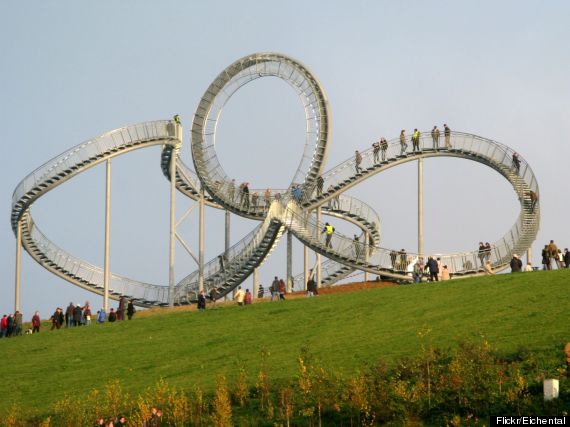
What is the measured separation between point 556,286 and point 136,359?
13.8 metres

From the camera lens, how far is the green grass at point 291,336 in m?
37.8

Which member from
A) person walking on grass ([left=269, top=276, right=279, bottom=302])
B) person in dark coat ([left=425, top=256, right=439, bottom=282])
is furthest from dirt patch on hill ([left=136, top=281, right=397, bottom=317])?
person in dark coat ([left=425, top=256, right=439, bottom=282])

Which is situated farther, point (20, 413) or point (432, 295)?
point (432, 295)

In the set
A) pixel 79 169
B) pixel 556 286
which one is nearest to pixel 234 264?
pixel 79 169

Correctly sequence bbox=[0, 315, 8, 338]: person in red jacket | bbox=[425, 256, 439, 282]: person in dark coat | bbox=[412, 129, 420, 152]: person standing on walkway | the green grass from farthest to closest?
bbox=[412, 129, 420, 152]: person standing on walkway → bbox=[0, 315, 8, 338]: person in red jacket → bbox=[425, 256, 439, 282]: person in dark coat → the green grass

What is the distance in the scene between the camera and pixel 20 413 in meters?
35.5

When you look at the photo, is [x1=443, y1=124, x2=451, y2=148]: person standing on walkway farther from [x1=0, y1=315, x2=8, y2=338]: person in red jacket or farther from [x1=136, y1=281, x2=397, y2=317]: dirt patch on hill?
[x1=0, y1=315, x2=8, y2=338]: person in red jacket

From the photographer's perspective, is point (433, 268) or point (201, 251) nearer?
point (433, 268)

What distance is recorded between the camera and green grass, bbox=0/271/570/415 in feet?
124

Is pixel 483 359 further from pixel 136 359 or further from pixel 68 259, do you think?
pixel 68 259

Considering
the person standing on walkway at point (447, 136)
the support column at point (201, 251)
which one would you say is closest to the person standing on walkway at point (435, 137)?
the person standing on walkway at point (447, 136)

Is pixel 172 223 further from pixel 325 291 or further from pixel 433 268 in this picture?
pixel 433 268

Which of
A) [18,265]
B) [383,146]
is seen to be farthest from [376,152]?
[18,265]

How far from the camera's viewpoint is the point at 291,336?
43.2 m
